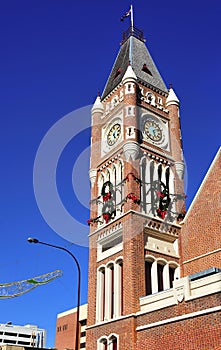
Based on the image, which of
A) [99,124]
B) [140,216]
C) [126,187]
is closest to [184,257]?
[140,216]

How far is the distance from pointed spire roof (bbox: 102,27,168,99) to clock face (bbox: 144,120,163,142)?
4348mm

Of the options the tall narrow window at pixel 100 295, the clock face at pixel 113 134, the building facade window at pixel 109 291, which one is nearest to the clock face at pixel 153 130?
the clock face at pixel 113 134

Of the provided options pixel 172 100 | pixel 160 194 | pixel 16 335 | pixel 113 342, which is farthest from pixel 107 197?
pixel 16 335

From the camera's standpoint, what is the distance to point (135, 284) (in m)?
28.0

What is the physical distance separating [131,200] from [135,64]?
51.8 feet

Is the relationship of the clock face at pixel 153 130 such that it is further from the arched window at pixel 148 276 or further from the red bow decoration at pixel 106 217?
the arched window at pixel 148 276

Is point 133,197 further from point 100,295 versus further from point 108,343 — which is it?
point 108,343

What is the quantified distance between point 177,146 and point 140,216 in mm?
9081

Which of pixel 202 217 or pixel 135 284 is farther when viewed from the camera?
pixel 202 217

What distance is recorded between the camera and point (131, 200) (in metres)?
31.2

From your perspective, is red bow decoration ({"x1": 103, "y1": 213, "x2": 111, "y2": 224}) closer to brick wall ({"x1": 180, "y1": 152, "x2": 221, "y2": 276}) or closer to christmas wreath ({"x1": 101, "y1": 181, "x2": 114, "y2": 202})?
christmas wreath ({"x1": 101, "y1": 181, "x2": 114, "y2": 202})

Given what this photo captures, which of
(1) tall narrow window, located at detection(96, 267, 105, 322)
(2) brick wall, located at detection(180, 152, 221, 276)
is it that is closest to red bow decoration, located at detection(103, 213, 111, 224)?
(1) tall narrow window, located at detection(96, 267, 105, 322)

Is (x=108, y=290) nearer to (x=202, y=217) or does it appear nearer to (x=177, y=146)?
(x=202, y=217)

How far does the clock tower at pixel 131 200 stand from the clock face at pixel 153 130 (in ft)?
0.31
